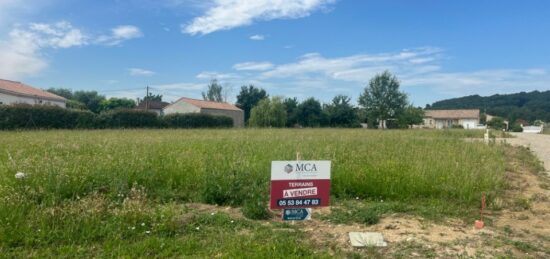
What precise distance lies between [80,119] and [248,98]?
44601 mm

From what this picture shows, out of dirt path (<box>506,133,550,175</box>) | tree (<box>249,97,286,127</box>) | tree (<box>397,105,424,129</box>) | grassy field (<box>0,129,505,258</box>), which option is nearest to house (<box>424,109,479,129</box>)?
tree (<box>397,105,424,129</box>)

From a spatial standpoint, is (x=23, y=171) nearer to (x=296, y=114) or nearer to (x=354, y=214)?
(x=354, y=214)

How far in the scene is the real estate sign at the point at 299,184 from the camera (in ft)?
12.7

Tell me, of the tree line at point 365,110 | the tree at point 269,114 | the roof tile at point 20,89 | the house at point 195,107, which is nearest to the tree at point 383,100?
the tree line at point 365,110

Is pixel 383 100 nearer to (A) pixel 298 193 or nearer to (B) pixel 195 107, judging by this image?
(B) pixel 195 107

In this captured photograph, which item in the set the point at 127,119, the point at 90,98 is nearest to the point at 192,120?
the point at 127,119

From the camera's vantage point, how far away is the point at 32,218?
3717 mm

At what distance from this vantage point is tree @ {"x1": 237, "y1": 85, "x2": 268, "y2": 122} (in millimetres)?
70938

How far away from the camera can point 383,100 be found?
59.0 m

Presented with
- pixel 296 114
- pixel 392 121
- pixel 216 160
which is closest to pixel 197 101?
pixel 296 114

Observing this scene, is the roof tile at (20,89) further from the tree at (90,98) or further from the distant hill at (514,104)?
the distant hill at (514,104)

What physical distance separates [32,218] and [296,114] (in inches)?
2147

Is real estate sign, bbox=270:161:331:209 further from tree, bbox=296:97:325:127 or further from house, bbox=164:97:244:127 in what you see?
tree, bbox=296:97:325:127

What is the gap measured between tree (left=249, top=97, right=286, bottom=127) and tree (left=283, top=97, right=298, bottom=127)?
486cm
